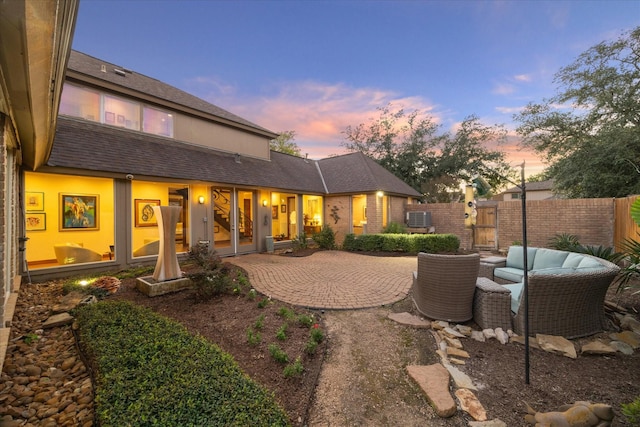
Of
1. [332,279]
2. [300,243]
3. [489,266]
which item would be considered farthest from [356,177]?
[489,266]

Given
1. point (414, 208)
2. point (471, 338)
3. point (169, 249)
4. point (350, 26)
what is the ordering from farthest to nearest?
1. point (414, 208)
2. point (350, 26)
3. point (169, 249)
4. point (471, 338)

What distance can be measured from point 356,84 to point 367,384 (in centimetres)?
1248

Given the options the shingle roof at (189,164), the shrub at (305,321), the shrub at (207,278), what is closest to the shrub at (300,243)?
the shingle roof at (189,164)

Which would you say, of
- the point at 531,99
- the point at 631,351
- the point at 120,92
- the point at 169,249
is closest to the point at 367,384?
the point at 631,351

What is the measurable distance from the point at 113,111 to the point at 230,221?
5.10m

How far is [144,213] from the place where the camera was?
854cm

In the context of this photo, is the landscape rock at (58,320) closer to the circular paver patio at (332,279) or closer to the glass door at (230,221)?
the circular paver patio at (332,279)

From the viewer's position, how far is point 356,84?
1192 centimetres

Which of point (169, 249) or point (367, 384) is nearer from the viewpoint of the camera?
point (367, 384)

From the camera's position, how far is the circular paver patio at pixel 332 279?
4.74m

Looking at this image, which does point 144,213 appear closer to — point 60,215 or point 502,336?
point 60,215

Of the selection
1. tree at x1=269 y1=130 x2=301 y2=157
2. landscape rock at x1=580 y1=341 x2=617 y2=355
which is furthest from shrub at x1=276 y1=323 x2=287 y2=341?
tree at x1=269 y1=130 x2=301 y2=157

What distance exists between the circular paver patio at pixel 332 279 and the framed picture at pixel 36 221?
6.03 m

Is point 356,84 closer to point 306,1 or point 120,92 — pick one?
point 306,1
